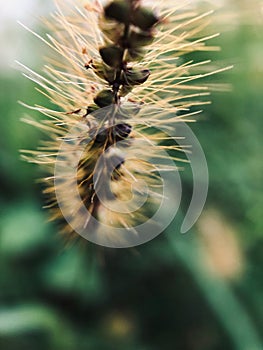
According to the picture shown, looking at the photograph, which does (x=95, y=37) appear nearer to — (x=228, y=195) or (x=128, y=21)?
(x=128, y=21)

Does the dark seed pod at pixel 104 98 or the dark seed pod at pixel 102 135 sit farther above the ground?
the dark seed pod at pixel 104 98

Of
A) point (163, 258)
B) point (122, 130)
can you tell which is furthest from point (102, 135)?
point (163, 258)

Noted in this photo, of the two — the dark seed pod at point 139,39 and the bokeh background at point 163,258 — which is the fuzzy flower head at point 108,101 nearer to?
the dark seed pod at point 139,39

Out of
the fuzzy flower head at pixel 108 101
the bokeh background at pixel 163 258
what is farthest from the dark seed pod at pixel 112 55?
the bokeh background at pixel 163 258

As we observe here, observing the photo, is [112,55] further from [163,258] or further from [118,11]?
[163,258]

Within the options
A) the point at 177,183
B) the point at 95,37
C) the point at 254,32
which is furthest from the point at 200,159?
the point at 95,37
